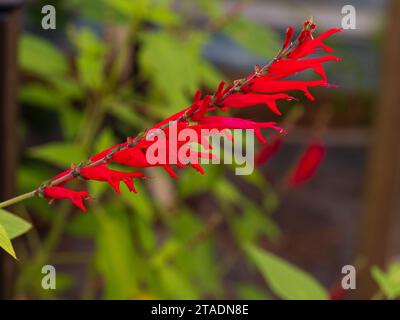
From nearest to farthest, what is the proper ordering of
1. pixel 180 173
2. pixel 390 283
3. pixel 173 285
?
pixel 390 283 < pixel 173 285 < pixel 180 173

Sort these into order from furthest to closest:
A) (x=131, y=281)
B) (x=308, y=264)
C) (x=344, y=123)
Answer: (x=344, y=123), (x=308, y=264), (x=131, y=281)

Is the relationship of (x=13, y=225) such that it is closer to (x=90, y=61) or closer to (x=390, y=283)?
(x=390, y=283)

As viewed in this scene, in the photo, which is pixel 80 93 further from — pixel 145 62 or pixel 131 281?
pixel 131 281

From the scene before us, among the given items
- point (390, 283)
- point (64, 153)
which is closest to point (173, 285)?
point (64, 153)

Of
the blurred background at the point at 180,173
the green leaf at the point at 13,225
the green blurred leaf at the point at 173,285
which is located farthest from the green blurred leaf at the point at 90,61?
the green leaf at the point at 13,225
